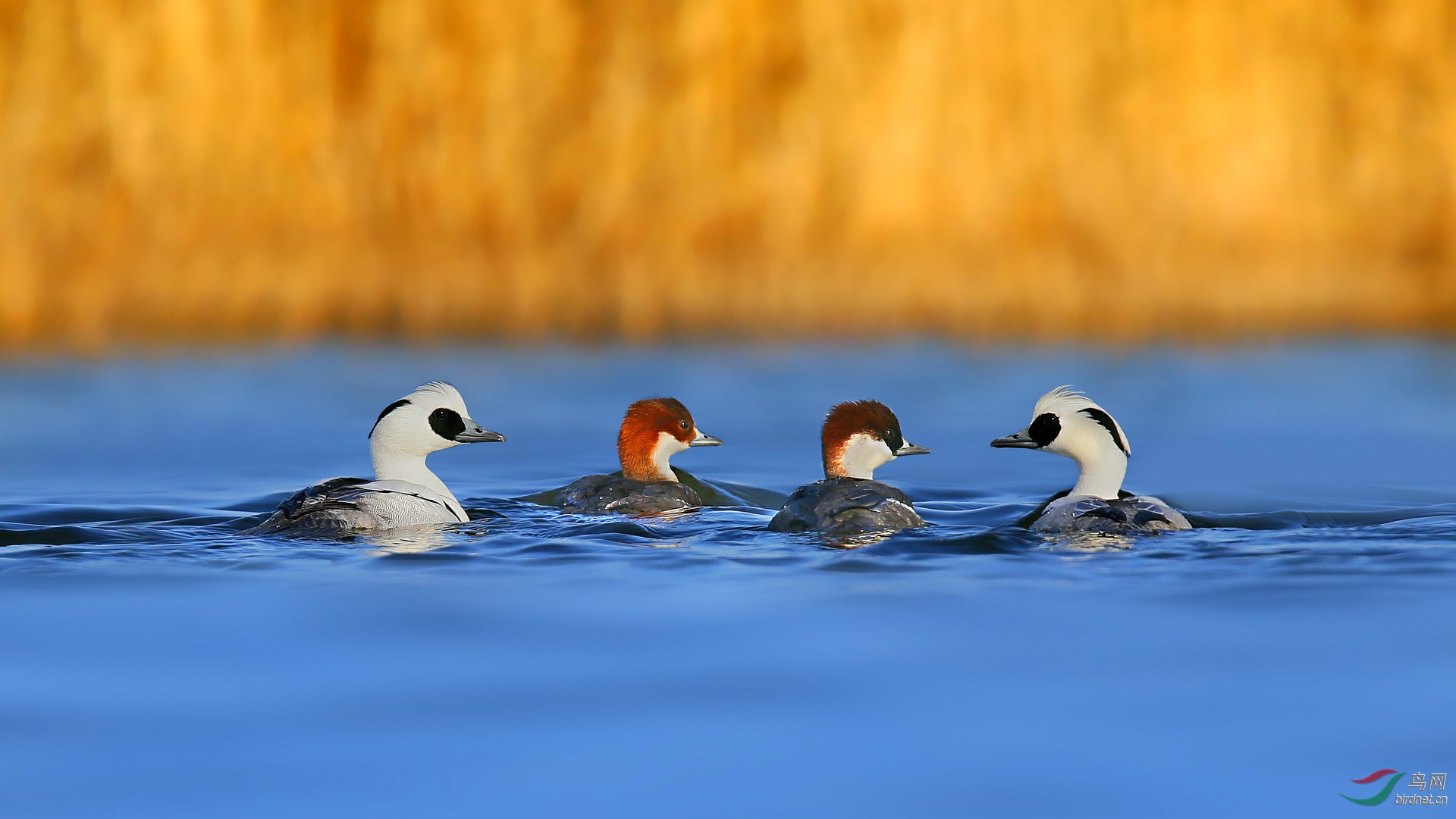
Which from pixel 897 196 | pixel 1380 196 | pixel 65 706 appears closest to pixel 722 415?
pixel 897 196

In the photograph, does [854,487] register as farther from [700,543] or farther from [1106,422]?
[1106,422]

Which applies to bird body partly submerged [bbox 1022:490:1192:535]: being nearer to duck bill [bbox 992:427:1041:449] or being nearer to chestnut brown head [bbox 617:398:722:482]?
duck bill [bbox 992:427:1041:449]

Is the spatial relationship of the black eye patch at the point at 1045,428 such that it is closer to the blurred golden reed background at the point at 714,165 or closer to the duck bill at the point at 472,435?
the duck bill at the point at 472,435

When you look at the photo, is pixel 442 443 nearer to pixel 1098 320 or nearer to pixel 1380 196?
pixel 1098 320

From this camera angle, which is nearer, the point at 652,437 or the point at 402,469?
the point at 402,469

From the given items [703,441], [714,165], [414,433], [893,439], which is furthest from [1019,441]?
[714,165]

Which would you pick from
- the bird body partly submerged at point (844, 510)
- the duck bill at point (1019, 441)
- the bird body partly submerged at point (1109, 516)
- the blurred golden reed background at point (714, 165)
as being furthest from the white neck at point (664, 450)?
the blurred golden reed background at point (714, 165)

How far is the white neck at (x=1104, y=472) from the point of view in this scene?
8.83 meters

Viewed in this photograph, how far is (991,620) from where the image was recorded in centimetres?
597

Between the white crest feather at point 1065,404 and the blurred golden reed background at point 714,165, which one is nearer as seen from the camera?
the white crest feather at point 1065,404

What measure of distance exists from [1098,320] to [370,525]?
33.0 feet

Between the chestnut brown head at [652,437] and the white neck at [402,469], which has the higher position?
the chestnut brown head at [652,437]

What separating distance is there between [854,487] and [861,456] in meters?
0.97

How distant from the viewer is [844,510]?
315 inches
